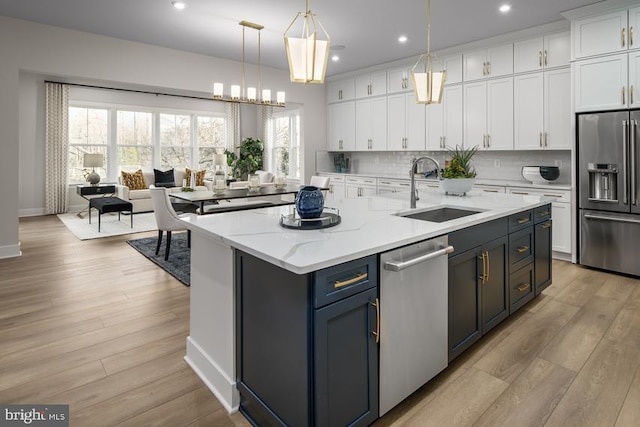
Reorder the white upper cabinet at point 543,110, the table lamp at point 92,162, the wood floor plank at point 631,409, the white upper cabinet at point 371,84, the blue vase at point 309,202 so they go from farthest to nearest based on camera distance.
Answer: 1. the table lamp at point 92,162
2. the white upper cabinet at point 371,84
3. the white upper cabinet at point 543,110
4. the blue vase at point 309,202
5. the wood floor plank at point 631,409

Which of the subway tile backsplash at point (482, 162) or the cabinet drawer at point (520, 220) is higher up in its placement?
the subway tile backsplash at point (482, 162)

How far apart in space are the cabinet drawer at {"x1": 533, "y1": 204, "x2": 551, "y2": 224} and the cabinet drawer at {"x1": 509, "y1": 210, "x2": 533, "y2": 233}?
87 millimetres

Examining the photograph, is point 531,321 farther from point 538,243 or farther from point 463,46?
point 463,46

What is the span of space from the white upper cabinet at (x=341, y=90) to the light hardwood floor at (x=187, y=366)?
4883 mm

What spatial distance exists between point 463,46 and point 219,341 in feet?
17.2

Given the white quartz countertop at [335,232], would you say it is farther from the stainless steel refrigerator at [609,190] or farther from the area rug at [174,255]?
the area rug at [174,255]

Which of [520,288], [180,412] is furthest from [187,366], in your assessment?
[520,288]

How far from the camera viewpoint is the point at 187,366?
7.34ft

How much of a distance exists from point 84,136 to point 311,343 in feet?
28.7

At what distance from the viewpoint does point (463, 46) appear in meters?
5.43

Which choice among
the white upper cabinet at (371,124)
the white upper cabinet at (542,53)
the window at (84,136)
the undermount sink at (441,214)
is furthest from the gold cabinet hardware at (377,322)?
the window at (84,136)

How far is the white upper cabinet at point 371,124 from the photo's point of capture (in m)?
6.73

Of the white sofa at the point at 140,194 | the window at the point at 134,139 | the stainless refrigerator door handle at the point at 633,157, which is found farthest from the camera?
the window at the point at 134,139
